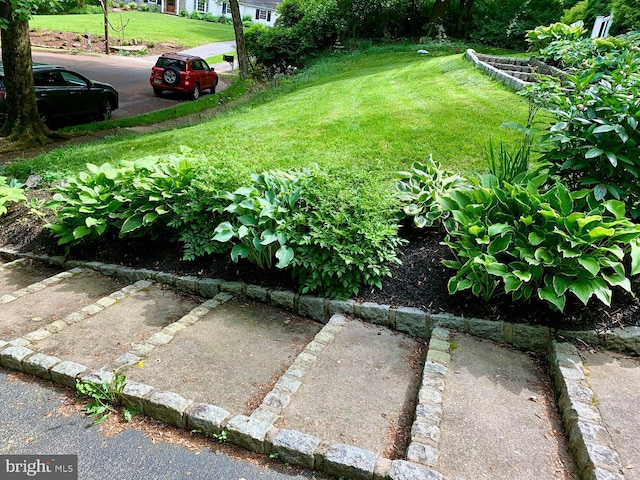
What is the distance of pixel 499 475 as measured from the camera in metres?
2.43

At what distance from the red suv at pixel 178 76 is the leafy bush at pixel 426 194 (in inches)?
544

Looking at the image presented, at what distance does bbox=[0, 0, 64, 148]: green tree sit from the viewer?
9.16m

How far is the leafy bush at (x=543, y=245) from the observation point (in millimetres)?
3383

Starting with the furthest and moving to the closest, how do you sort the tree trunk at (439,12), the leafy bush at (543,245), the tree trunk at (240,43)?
the tree trunk at (439,12)
the tree trunk at (240,43)
the leafy bush at (543,245)

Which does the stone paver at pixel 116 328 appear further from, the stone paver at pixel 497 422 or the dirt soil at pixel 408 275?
the stone paver at pixel 497 422

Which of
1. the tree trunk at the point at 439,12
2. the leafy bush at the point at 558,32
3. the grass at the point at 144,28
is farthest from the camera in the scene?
the grass at the point at 144,28

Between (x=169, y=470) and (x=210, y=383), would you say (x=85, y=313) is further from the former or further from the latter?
(x=169, y=470)

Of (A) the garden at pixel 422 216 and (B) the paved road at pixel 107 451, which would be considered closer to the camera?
(B) the paved road at pixel 107 451

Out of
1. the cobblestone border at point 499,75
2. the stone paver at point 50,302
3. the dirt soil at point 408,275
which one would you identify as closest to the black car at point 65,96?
the dirt soil at point 408,275

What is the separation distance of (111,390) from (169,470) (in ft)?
2.38

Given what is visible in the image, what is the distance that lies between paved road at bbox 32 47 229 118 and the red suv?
45 centimetres

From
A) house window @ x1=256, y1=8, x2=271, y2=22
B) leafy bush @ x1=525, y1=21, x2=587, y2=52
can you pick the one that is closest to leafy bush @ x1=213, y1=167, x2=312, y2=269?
leafy bush @ x1=525, y1=21, x2=587, y2=52

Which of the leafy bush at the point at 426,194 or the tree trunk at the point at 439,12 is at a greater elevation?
the tree trunk at the point at 439,12

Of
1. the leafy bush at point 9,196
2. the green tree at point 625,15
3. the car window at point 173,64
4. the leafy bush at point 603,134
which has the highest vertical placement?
the green tree at point 625,15
